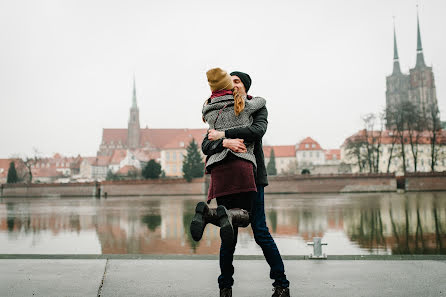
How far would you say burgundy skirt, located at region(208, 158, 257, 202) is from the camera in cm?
351

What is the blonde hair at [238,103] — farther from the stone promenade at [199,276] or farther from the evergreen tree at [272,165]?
the evergreen tree at [272,165]

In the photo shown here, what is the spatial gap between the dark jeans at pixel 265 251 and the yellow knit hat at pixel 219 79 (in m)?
0.86

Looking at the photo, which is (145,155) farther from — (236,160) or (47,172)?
(236,160)

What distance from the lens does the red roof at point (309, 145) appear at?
345 feet

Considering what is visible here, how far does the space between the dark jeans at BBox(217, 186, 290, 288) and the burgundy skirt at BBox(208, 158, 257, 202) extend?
0.11 m

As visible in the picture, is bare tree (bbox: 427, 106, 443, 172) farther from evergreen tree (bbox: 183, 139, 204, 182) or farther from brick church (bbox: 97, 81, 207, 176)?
brick church (bbox: 97, 81, 207, 176)

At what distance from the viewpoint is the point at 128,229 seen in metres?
16.7

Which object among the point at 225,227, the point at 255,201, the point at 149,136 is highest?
the point at 149,136

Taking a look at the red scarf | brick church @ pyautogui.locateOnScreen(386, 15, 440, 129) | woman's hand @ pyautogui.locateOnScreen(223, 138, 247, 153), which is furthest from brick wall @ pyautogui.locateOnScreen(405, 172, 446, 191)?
woman's hand @ pyautogui.locateOnScreen(223, 138, 247, 153)

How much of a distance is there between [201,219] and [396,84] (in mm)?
123016

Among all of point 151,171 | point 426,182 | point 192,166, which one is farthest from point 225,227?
point 151,171

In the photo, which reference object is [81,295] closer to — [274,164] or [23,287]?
[23,287]

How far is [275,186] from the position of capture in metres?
63.2

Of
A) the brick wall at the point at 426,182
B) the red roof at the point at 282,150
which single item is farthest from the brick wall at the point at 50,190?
the red roof at the point at 282,150
